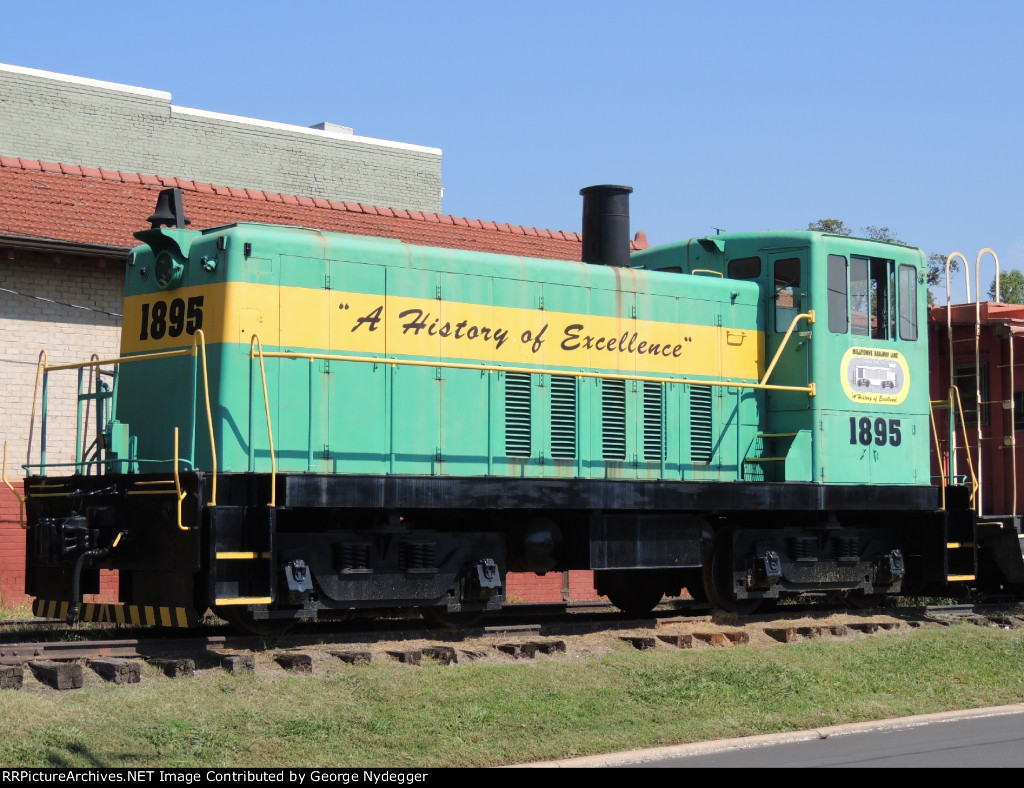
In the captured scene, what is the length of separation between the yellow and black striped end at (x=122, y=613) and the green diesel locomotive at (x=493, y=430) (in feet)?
0.08

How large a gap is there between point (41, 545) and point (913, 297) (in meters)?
8.17

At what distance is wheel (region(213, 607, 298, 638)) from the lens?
9.73m

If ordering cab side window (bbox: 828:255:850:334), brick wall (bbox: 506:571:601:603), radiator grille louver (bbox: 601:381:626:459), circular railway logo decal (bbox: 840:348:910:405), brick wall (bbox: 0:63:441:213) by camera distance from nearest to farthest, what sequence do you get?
radiator grille louver (bbox: 601:381:626:459) < cab side window (bbox: 828:255:850:334) < circular railway logo decal (bbox: 840:348:910:405) < brick wall (bbox: 506:571:601:603) < brick wall (bbox: 0:63:441:213)

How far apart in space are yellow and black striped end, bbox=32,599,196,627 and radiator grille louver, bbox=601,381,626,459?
3.97 meters

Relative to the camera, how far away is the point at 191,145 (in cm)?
2388

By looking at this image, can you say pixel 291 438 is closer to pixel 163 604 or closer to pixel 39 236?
pixel 163 604

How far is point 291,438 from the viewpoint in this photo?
998cm

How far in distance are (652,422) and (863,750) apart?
16.9 ft

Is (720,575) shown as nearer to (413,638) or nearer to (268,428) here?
(413,638)

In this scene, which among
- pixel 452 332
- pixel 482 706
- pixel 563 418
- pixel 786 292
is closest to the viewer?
pixel 482 706

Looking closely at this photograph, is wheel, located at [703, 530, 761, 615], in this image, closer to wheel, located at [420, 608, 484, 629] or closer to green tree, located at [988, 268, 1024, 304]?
wheel, located at [420, 608, 484, 629]

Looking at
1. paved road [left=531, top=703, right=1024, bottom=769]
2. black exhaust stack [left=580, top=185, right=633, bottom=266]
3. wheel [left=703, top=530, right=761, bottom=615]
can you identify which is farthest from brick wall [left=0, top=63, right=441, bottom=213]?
paved road [left=531, top=703, right=1024, bottom=769]

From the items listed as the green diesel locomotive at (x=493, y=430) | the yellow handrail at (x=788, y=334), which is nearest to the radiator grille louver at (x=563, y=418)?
the green diesel locomotive at (x=493, y=430)

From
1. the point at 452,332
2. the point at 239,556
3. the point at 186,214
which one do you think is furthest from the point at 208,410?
the point at 186,214
